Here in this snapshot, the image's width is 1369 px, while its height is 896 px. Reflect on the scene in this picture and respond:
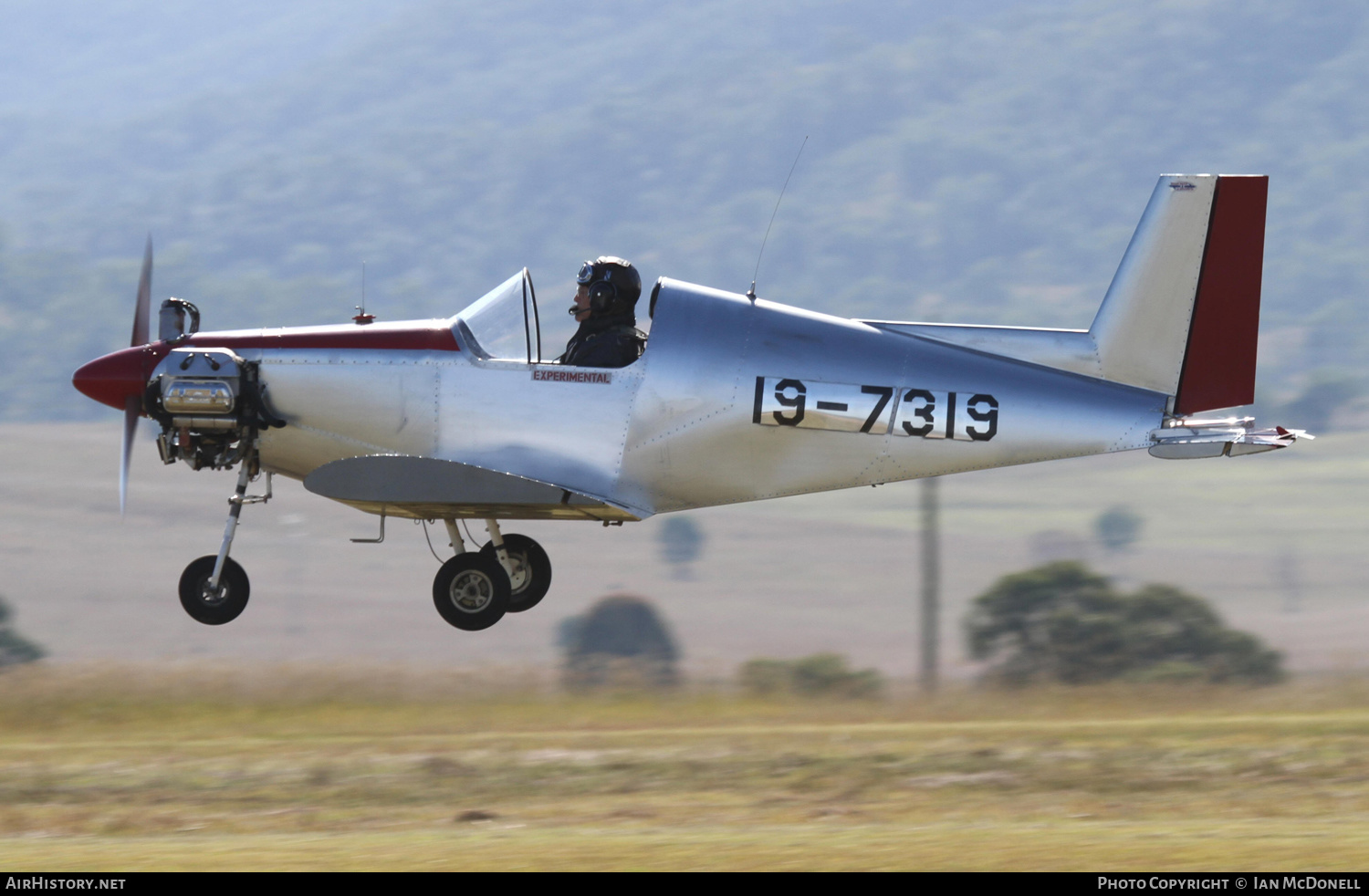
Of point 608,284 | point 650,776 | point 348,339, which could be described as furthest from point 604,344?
point 650,776

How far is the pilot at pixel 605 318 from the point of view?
40.2ft

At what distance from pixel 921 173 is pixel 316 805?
16140cm

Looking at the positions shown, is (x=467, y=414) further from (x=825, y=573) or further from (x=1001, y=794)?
(x=825, y=573)

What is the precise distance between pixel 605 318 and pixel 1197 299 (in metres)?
4.59

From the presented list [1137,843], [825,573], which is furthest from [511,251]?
[1137,843]

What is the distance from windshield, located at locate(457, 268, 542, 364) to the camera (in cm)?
1234

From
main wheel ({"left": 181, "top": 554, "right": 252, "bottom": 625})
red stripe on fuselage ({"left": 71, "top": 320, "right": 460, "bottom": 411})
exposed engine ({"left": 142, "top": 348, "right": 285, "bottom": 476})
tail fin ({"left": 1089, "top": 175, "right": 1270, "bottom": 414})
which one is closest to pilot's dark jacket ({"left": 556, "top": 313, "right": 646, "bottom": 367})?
red stripe on fuselage ({"left": 71, "top": 320, "right": 460, "bottom": 411})

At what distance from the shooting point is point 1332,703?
2909 cm

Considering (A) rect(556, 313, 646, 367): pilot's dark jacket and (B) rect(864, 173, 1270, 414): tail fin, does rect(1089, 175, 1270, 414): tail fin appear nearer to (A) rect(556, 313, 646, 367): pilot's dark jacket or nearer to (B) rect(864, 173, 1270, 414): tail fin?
(B) rect(864, 173, 1270, 414): tail fin

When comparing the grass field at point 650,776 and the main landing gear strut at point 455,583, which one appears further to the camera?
the grass field at point 650,776

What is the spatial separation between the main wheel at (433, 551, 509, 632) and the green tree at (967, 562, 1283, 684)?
22.4 metres

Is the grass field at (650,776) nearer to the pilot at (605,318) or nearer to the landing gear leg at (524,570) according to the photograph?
the landing gear leg at (524,570)

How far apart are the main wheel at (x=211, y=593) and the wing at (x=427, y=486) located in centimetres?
136

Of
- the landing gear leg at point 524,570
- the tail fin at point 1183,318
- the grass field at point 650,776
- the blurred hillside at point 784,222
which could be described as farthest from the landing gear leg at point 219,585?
the blurred hillside at point 784,222
